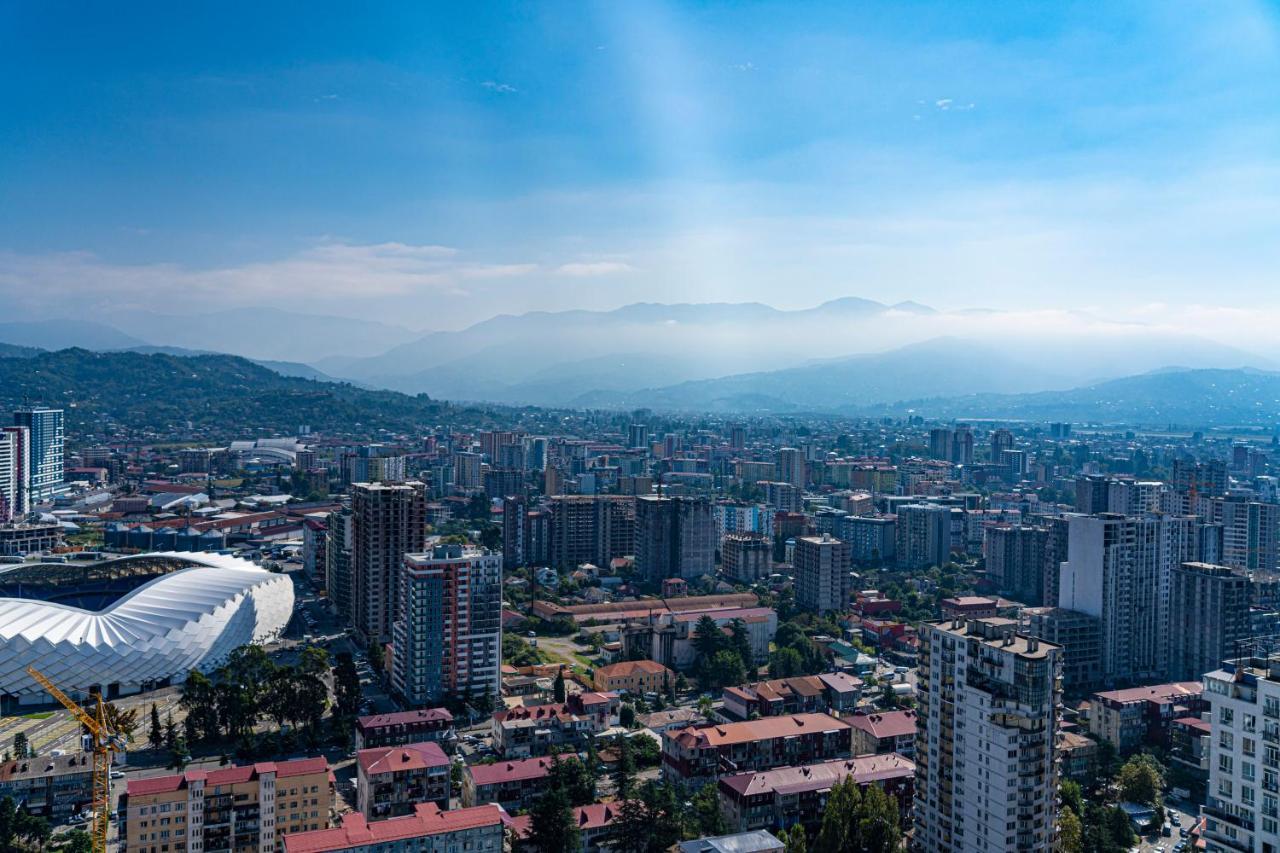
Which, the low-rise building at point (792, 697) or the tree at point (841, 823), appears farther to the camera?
the low-rise building at point (792, 697)

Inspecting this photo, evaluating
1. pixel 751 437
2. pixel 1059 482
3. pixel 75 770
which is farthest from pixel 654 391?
pixel 75 770

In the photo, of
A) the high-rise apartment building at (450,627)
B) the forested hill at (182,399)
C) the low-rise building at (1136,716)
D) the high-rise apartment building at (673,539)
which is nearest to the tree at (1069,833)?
the low-rise building at (1136,716)

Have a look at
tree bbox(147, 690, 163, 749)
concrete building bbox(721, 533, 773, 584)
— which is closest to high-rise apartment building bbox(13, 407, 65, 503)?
concrete building bbox(721, 533, 773, 584)

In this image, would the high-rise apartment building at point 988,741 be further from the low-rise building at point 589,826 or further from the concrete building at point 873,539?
the concrete building at point 873,539

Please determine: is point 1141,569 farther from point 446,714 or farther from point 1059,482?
point 1059,482

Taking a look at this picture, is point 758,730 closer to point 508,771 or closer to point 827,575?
point 508,771

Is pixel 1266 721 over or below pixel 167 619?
over
